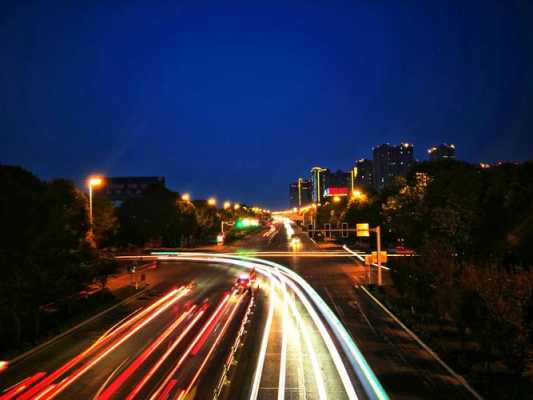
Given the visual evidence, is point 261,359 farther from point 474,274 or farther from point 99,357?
point 474,274

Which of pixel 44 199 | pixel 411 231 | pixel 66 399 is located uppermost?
pixel 44 199

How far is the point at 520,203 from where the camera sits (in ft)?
99.5

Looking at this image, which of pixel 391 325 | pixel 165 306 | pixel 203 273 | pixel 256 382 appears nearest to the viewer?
pixel 256 382

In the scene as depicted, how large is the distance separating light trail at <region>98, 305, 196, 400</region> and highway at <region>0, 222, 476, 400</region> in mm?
42

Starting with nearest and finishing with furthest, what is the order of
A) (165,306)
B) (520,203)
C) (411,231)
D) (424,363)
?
(424,363) < (165,306) < (520,203) < (411,231)

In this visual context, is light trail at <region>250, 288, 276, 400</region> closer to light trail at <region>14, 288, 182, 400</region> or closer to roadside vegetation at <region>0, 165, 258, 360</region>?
light trail at <region>14, 288, 182, 400</region>

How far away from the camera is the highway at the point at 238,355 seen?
549 inches

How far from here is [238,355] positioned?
1728 cm

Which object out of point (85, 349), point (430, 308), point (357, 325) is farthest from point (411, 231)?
point (85, 349)

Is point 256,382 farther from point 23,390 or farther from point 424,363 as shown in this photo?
point 23,390

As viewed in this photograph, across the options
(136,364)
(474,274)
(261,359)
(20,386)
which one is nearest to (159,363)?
(136,364)

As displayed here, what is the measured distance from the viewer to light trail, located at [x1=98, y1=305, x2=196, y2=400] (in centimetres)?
1391

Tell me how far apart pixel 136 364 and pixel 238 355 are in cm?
409

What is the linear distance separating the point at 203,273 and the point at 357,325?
916 inches
